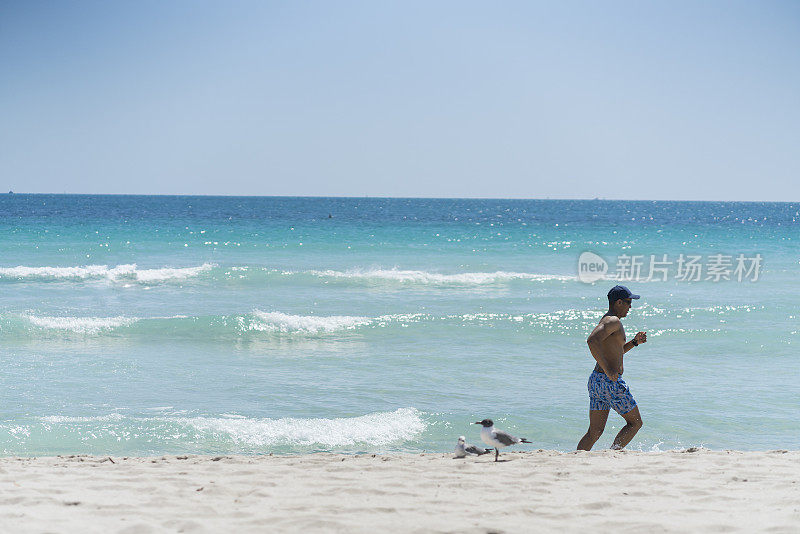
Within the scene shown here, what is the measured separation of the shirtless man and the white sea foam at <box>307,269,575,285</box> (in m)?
15.1

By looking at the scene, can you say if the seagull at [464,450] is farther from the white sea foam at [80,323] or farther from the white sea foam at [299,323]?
the white sea foam at [80,323]

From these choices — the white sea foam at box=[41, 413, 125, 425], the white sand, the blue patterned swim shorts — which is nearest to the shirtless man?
the blue patterned swim shorts

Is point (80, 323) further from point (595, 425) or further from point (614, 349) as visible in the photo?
point (614, 349)

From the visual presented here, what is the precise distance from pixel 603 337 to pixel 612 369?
320 mm

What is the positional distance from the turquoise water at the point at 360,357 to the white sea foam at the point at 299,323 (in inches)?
2.8

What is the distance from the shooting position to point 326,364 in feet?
37.6

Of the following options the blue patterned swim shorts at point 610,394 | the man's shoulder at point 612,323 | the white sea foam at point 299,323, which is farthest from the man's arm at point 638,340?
the white sea foam at point 299,323

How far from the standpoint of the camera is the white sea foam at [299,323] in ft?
46.6

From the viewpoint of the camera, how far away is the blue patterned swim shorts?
6676 millimetres

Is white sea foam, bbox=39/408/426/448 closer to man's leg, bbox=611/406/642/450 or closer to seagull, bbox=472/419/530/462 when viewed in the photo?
seagull, bbox=472/419/530/462

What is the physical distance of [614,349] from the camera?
661cm

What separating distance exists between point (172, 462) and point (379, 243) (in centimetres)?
2989

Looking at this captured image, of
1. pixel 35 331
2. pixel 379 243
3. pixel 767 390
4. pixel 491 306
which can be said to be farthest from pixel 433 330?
pixel 379 243

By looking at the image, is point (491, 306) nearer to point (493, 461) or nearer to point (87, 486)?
point (493, 461)
